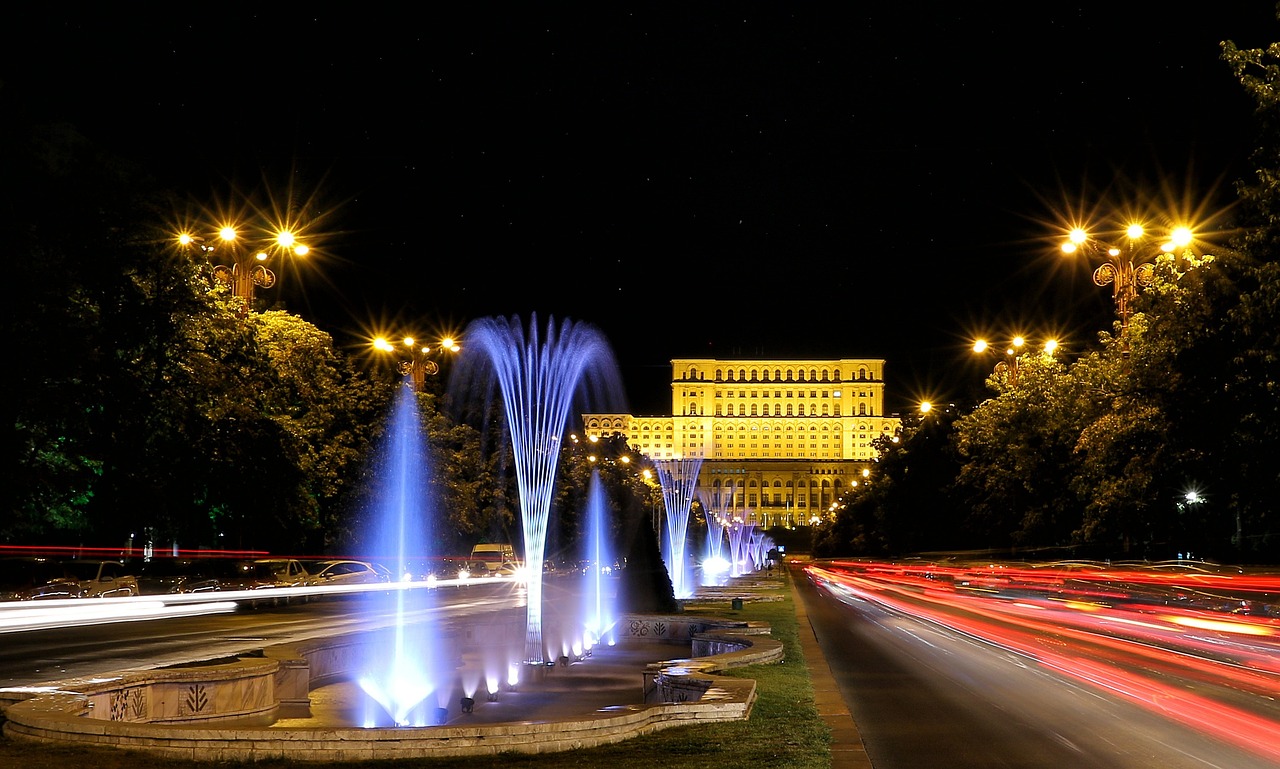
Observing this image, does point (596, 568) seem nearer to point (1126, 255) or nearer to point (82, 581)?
point (82, 581)

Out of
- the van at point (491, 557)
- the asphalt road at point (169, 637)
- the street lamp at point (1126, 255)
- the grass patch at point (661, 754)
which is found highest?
the street lamp at point (1126, 255)

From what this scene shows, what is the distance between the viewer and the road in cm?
1013

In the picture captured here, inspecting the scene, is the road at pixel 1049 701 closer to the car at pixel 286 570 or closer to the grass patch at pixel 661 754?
the grass patch at pixel 661 754

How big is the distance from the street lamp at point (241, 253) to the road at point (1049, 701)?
15345 millimetres

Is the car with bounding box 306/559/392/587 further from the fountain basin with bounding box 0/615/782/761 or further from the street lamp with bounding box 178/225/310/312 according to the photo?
the fountain basin with bounding box 0/615/782/761

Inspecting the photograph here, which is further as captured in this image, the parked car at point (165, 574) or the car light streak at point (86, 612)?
the parked car at point (165, 574)

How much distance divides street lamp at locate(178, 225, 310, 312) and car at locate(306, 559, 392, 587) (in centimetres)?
1278

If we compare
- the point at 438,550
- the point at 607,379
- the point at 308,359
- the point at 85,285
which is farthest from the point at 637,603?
the point at 607,379

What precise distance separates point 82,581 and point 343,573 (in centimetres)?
1555

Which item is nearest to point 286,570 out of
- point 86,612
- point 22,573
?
point 22,573

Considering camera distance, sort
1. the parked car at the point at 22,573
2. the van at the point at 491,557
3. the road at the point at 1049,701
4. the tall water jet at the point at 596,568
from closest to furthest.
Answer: the road at the point at 1049,701 → the parked car at the point at 22,573 → the tall water jet at the point at 596,568 → the van at the point at 491,557

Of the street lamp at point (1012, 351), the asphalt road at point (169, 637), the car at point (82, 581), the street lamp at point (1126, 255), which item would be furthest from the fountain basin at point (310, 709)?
the street lamp at point (1012, 351)

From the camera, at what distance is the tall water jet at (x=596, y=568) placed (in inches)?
1083

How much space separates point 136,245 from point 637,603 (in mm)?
13718
